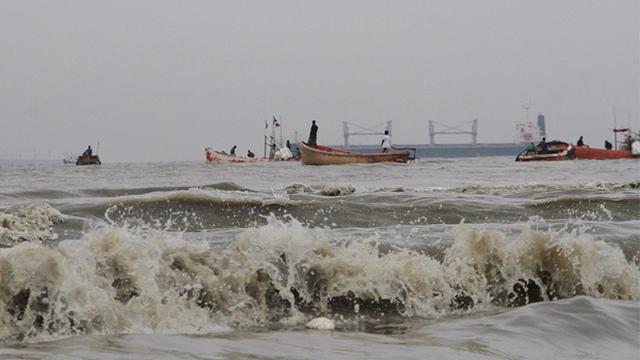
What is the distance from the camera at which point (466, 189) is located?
588 inches

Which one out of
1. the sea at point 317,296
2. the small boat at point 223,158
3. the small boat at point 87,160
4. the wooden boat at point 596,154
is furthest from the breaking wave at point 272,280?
the small boat at point 87,160

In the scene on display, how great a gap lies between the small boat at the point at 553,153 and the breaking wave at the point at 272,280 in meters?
36.3

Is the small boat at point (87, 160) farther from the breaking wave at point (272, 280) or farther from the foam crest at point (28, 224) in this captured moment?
the breaking wave at point (272, 280)

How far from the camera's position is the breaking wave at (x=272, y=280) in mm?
4660

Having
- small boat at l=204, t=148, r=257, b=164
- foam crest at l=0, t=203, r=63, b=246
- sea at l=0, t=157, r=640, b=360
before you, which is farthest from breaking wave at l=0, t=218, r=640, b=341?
small boat at l=204, t=148, r=257, b=164

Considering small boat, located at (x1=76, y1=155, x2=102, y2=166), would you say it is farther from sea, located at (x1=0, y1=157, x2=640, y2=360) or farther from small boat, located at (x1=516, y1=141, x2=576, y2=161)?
sea, located at (x1=0, y1=157, x2=640, y2=360)

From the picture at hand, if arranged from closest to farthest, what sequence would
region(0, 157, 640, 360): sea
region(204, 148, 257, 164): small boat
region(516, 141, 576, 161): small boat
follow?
region(0, 157, 640, 360): sea, region(516, 141, 576, 161): small boat, region(204, 148, 257, 164): small boat

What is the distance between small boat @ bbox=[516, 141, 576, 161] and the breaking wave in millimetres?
36273

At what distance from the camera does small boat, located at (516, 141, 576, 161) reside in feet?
137

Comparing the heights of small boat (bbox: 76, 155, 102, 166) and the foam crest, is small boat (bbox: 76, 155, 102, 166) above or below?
above

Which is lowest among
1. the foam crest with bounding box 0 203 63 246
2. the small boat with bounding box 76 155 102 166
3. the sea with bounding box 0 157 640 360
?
the sea with bounding box 0 157 640 360

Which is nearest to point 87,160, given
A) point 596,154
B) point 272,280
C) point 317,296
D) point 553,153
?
point 553,153

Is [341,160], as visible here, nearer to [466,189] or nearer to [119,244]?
[466,189]

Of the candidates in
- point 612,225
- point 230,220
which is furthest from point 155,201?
point 612,225
